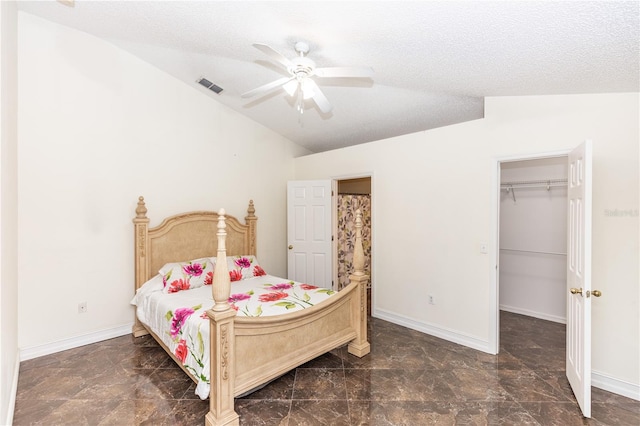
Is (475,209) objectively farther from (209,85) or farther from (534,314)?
(209,85)

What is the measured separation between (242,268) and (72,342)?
1.91m

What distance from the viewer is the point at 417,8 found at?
181 centimetres

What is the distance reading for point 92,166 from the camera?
11.4ft

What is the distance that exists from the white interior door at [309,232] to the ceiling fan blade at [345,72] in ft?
8.24

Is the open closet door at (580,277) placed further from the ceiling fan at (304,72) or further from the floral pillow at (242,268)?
the floral pillow at (242,268)

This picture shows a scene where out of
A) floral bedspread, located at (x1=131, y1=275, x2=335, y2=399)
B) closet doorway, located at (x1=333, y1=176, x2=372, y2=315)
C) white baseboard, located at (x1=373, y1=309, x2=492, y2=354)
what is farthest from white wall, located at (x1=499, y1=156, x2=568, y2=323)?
floral bedspread, located at (x1=131, y1=275, x2=335, y2=399)

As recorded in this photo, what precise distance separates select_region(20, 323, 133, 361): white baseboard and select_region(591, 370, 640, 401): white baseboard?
4721 mm

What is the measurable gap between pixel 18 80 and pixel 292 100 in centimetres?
274

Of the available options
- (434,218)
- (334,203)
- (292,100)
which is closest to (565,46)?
(434,218)

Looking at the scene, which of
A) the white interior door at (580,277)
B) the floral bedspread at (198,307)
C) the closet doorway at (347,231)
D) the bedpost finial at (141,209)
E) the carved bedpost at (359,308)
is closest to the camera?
the white interior door at (580,277)

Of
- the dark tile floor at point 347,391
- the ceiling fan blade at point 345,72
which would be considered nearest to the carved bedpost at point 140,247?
the dark tile floor at point 347,391

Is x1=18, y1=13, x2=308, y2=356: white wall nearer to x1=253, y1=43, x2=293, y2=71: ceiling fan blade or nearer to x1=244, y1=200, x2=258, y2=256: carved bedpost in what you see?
x1=244, y1=200, x2=258, y2=256: carved bedpost

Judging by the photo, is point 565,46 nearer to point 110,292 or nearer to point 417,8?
point 417,8

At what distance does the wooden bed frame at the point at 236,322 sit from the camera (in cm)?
211
